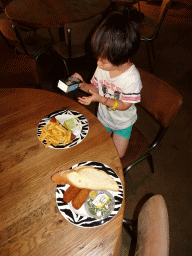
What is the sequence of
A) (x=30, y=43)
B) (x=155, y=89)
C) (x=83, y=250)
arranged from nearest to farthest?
(x=83, y=250) → (x=155, y=89) → (x=30, y=43)

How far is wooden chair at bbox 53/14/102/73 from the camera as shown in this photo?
6.98ft

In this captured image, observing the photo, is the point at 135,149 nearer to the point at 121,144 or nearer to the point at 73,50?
the point at 121,144

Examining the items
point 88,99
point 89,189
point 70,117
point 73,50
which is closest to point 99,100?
point 88,99

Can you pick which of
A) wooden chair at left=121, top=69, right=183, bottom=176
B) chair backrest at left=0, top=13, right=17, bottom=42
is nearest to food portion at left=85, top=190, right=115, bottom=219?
wooden chair at left=121, top=69, right=183, bottom=176

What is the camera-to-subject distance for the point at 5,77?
1.59 m

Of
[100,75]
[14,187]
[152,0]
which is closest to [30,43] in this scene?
[100,75]

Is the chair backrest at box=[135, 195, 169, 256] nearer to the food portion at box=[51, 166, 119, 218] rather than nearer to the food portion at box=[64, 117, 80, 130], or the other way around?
the food portion at box=[51, 166, 119, 218]

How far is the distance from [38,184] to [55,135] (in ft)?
0.94

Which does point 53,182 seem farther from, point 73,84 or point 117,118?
point 117,118

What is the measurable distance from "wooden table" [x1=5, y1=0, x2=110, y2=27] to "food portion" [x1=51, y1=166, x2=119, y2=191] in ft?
7.28

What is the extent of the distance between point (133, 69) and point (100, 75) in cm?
27

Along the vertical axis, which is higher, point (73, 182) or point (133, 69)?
point (133, 69)

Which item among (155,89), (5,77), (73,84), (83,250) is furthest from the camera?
(5,77)

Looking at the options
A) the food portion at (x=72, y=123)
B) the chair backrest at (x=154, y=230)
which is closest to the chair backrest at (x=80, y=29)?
the food portion at (x=72, y=123)
